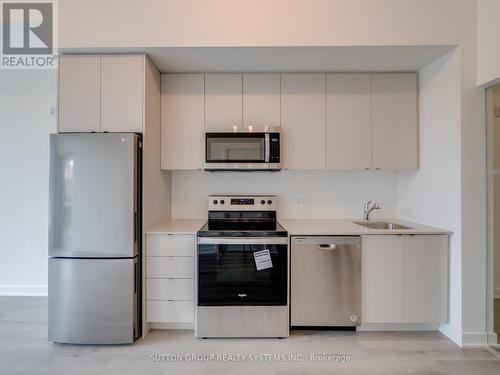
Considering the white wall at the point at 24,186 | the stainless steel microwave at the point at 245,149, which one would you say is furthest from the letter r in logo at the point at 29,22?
the stainless steel microwave at the point at 245,149

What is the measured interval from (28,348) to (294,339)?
6.88 feet

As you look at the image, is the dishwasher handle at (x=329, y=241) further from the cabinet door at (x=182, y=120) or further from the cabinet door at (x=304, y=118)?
the cabinet door at (x=182, y=120)

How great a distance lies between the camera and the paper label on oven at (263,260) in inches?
92.7

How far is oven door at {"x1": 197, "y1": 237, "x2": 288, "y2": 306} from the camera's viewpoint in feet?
7.69

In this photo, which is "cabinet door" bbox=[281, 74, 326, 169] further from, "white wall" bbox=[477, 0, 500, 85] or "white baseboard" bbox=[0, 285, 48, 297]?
"white baseboard" bbox=[0, 285, 48, 297]

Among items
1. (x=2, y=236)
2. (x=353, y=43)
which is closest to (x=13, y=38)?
(x=2, y=236)

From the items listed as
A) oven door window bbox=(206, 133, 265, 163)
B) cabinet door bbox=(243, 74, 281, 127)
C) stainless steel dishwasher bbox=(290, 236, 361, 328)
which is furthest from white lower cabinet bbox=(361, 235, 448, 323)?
cabinet door bbox=(243, 74, 281, 127)

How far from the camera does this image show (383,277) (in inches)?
95.4

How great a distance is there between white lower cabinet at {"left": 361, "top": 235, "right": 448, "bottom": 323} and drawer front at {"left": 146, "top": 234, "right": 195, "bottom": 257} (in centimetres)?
146

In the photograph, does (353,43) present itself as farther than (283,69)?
No

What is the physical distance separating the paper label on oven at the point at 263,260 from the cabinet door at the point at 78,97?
1.66 meters

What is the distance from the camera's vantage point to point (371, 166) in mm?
2799

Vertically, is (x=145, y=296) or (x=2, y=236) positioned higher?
A: (x=2, y=236)

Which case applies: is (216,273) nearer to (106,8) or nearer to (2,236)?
(106,8)
